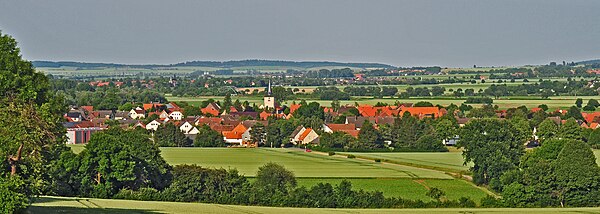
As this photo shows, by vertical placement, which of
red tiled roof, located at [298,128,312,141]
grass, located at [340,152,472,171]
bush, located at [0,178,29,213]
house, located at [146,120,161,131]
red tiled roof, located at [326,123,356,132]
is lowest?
house, located at [146,120,161,131]

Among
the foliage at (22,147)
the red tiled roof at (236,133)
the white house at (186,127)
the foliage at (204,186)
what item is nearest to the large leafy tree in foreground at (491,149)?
the foliage at (204,186)

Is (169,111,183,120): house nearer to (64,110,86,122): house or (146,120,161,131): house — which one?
(64,110,86,122): house

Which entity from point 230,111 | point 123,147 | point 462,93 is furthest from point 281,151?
point 462,93

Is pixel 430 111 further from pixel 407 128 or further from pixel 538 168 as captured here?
pixel 538 168

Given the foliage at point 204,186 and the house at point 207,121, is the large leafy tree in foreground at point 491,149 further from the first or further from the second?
the house at point 207,121

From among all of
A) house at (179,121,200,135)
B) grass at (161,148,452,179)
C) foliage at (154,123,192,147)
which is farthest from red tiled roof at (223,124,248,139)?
grass at (161,148,452,179)

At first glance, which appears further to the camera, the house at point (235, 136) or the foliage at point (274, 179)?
the house at point (235, 136)

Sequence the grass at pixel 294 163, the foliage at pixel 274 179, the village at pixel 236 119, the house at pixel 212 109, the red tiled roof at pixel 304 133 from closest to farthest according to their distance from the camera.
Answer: the foliage at pixel 274 179 < the grass at pixel 294 163 < the red tiled roof at pixel 304 133 < the village at pixel 236 119 < the house at pixel 212 109
